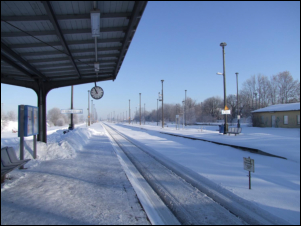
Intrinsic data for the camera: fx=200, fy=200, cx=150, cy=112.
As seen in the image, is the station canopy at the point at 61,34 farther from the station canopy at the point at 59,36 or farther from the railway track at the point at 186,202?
the railway track at the point at 186,202

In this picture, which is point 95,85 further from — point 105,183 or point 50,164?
point 105,183

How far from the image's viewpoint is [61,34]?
5.98 meters

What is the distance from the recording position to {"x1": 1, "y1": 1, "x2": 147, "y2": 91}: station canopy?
190 inches

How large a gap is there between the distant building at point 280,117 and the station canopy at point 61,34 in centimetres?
2707

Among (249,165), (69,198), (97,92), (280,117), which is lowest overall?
(69,198)

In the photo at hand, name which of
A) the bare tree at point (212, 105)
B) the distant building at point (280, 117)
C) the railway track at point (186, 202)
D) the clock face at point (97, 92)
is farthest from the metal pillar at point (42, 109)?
the bare tree at point (212, 105)

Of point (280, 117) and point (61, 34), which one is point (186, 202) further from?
point (280, 117)

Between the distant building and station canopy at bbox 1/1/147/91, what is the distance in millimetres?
27069

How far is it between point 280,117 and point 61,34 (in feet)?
109

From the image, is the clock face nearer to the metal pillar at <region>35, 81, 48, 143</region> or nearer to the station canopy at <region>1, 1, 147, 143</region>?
the station canopy at <region>1, 1, 147, 143</region>

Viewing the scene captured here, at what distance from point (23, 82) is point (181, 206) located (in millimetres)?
8690

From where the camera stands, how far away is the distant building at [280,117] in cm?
2736

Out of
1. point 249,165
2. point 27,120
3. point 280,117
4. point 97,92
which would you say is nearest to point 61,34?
point 27,120

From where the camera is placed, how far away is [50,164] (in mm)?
7348
